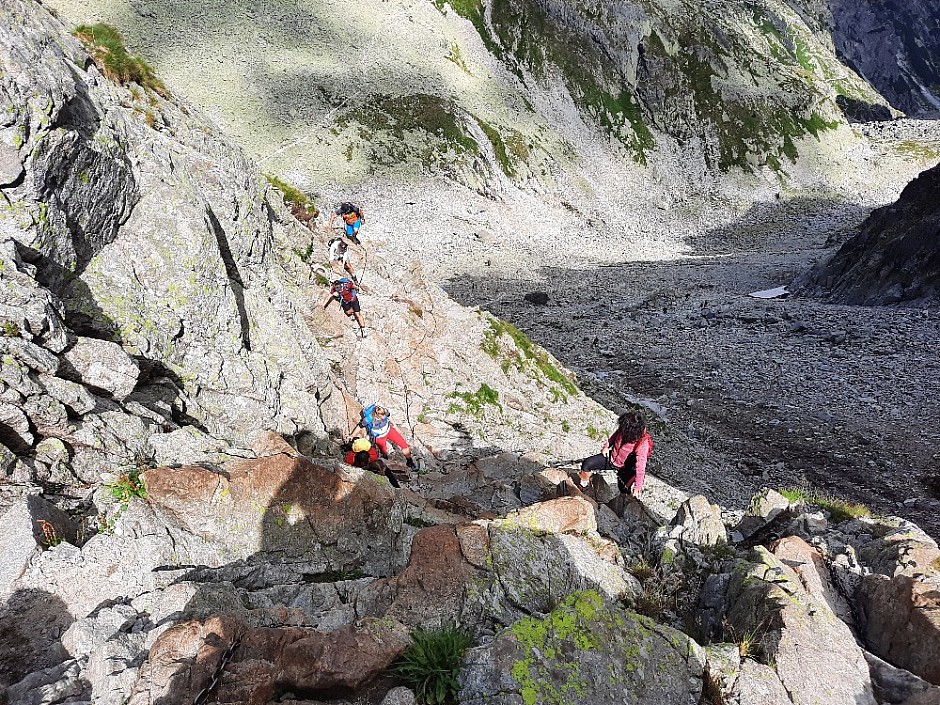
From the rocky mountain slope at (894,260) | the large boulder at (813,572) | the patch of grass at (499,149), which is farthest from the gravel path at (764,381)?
the patch of grass at (499,149)

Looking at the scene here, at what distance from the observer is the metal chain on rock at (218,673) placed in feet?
13.2

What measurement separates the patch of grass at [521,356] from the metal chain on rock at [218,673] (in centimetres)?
1385

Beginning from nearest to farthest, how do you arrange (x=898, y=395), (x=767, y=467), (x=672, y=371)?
1. (x=767, y=467)
2. (x=898, y=395)
3. (x=672, y=371)

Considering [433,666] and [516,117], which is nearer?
[433,666]

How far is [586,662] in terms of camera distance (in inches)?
184

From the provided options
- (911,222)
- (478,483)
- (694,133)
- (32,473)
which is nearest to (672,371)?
(478,483)

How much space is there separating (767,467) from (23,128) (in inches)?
863

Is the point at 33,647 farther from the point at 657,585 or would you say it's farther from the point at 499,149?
the point at 499,149

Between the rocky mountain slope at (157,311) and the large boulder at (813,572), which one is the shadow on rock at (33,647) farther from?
the large boulder at (813,572)

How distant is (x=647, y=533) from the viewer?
31.5ft

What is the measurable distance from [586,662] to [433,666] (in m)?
1.51

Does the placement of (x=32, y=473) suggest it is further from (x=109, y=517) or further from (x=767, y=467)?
(x=767, y=467)

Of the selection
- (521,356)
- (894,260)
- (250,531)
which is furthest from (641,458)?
(894,260)

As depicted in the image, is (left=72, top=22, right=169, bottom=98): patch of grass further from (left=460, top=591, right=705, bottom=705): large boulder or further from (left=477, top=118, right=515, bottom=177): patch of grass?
(left=477, top=118, right=515, bottom=177): patch of grass
